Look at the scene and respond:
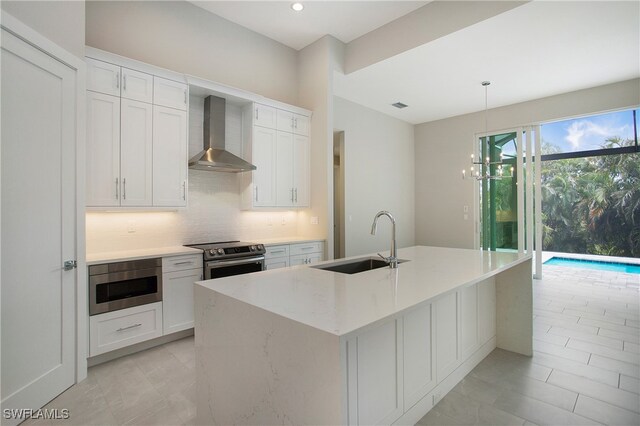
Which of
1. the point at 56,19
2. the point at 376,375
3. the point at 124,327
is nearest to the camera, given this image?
the point at 376,375

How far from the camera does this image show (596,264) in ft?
25.5

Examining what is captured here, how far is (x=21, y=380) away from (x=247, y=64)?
12.6ft

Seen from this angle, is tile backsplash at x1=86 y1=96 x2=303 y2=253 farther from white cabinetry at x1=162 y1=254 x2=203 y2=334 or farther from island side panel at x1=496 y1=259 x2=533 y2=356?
island side panel at x1=496 y1=259 x2=533 y2=356

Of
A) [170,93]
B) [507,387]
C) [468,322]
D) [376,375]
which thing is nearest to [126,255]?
[170,93]

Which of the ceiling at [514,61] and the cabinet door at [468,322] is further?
the ceiling at [514,61]

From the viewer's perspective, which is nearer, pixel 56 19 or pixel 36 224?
pixel 36 224

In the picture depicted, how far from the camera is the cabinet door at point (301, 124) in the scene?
434 cm

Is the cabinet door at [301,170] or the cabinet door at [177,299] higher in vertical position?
the cabinet door at [301,170]

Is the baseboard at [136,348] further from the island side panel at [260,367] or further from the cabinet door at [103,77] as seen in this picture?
the cabinet door at [103,77]

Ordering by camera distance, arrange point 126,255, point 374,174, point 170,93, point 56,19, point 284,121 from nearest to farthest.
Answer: point 56,19, point 126,255, point 170,93, point 284,121, point 374,174

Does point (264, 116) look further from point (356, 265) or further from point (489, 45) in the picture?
point (489, 45)

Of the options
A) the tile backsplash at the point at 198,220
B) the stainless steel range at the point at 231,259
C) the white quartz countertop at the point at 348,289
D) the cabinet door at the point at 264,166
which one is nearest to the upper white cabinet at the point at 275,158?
the cabinet door at the point at 264,166

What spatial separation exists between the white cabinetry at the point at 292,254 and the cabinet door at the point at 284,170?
61cm

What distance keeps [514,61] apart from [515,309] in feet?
10.1
